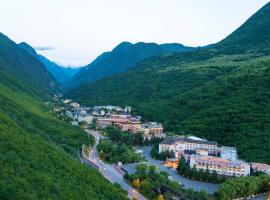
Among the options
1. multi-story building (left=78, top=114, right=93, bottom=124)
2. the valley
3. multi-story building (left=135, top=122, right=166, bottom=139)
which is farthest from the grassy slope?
multi-story building (left=78, top=114, right=93, bottom=124)

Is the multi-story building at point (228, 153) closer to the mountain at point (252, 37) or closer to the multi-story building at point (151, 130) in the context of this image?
the multi-story building at point (151, 130)

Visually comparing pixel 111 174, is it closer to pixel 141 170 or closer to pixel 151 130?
pixel 141 170

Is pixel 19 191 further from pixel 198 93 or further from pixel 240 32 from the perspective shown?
pixel 240 32

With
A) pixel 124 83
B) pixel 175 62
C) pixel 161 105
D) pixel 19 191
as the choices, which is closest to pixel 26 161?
pixel 19 191

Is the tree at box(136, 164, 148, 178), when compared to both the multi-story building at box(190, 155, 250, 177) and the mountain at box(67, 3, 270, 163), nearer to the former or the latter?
the multi-story building at box(190, 155, 250, 177)

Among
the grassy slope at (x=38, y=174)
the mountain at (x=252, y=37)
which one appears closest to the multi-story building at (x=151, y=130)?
the grassy slope at (x=38, y=174)

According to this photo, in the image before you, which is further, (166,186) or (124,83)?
(124,83)
